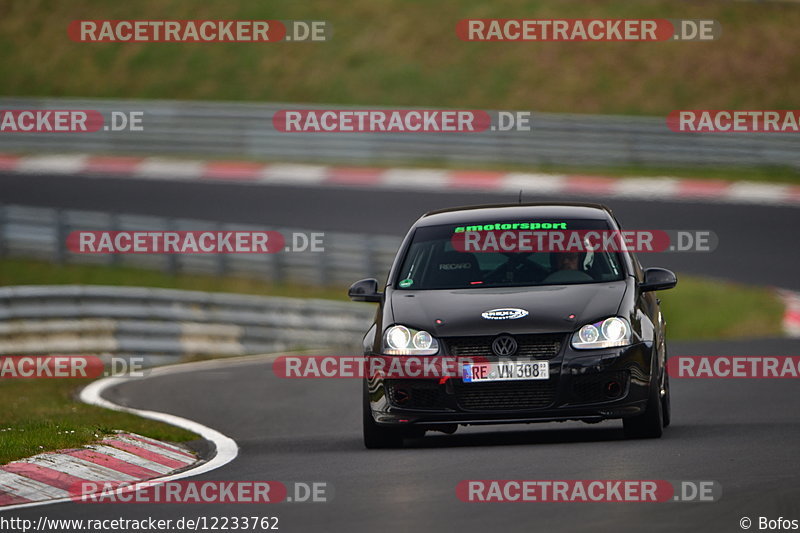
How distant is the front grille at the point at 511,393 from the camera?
1045cm

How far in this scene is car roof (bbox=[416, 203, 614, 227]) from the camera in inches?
470

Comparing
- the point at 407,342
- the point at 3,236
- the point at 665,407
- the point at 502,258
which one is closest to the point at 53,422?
the point at 407,342

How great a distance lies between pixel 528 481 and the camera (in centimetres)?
894

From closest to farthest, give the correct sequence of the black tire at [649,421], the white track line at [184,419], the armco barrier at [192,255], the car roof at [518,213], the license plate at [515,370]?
1. the white track line at [184,419]
2. the license plate at [515,370]
3. the black tire at [649,421]
4. the car roof at [518,213]
5. the armco barrier at [192,255]

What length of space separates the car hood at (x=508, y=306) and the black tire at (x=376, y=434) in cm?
61

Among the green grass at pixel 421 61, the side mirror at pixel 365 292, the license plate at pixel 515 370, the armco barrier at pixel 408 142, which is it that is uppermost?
the green grass at pixel 421 61

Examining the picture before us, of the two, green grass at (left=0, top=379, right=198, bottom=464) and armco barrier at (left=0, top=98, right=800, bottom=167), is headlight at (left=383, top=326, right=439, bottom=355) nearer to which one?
green grass at (left=0, top=379, right=198, bottom=464)

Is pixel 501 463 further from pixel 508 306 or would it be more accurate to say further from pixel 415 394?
pixel 508 306

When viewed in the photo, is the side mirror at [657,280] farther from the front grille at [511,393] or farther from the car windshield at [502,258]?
the front grille at [511,393]

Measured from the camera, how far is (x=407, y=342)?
10719mm

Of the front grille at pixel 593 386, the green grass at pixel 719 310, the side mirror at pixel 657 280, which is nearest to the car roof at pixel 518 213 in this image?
the side mirror at pixel 657 280

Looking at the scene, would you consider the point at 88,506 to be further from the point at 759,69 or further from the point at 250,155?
the point at 759,69

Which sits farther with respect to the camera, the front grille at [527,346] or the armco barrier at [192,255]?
the armco barrier at [192,255]

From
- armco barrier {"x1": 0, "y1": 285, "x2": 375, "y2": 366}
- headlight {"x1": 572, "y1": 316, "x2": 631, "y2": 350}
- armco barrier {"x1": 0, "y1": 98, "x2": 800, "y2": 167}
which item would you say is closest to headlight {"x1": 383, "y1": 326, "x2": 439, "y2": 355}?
headlight {"x1": 572, "y1": 316, "x2": 631, "y2": 350}
